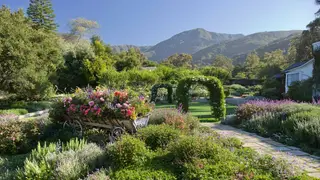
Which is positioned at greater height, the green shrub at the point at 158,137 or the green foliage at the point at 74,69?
the green foliage at the point at 74,69

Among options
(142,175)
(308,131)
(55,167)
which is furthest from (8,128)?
(308,131)

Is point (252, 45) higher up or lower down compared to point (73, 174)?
higher up

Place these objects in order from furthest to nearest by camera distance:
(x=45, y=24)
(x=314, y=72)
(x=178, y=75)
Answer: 1. (x=45, y=24)
2. (x=178, y=75)
3. (x=314, y=72)

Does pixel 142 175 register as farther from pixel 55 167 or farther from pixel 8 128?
pixel 8 128

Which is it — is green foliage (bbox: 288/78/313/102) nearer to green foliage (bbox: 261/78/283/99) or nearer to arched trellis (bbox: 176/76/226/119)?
green foliage (bbox: 261/78/283/99)

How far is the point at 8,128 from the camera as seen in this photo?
542 cm

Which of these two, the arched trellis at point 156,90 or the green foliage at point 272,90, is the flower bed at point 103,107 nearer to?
the arched trellis at point 156,90

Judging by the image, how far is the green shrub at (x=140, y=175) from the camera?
296 cm

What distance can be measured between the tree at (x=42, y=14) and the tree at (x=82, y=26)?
23033 millimetres

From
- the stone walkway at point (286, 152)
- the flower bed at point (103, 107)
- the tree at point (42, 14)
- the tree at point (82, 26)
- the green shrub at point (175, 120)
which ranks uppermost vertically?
the tree at point (82, 26)

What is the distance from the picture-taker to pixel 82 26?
58312mm

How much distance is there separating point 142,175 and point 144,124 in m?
2.30

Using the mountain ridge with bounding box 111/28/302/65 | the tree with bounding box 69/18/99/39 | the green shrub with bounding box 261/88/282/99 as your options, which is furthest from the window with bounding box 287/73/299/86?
the mountain ridge with bounding box 111/28/302/65

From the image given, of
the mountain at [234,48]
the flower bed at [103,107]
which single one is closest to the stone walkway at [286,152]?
the flower bed at [103,107]
